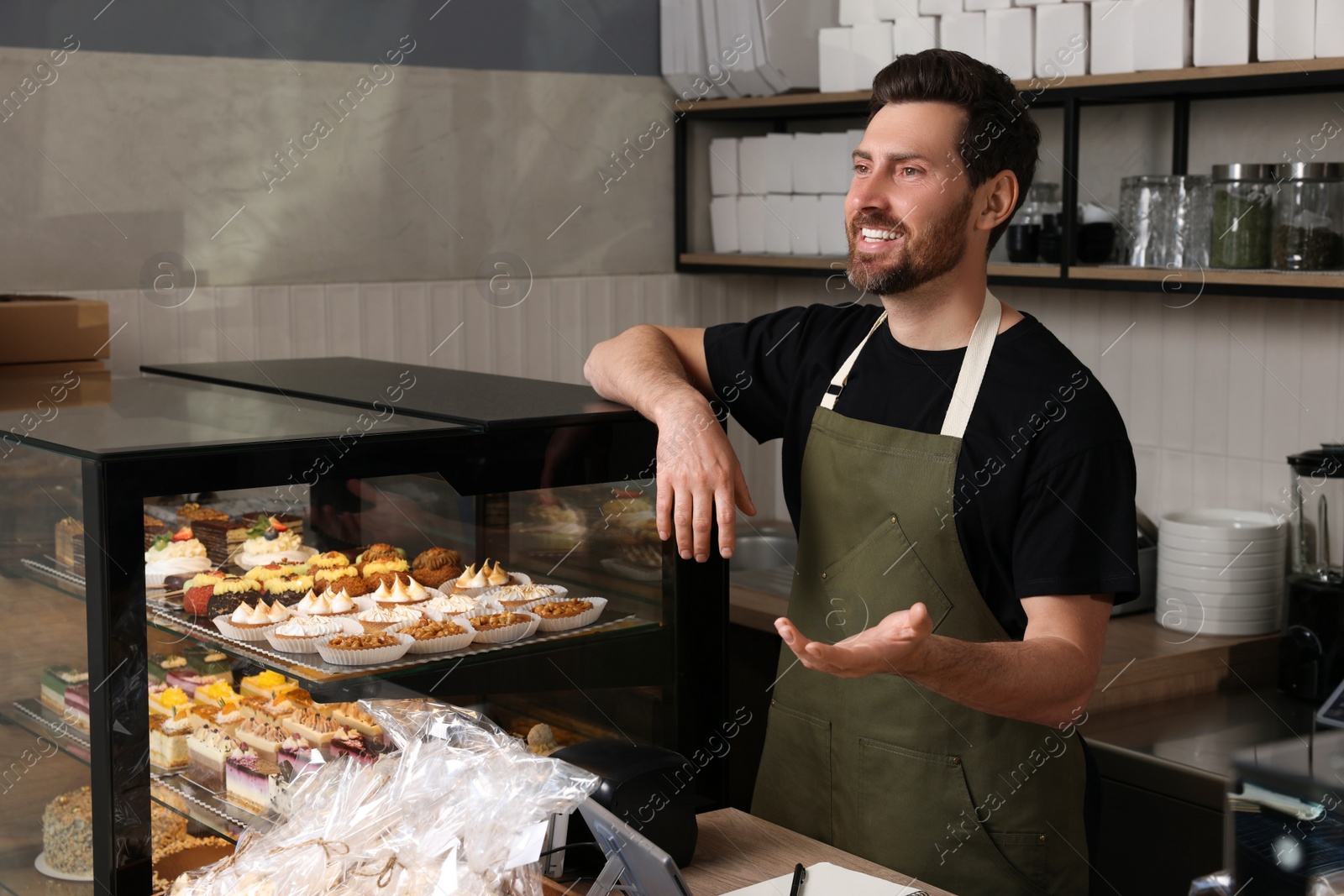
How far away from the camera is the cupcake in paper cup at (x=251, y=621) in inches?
54.5

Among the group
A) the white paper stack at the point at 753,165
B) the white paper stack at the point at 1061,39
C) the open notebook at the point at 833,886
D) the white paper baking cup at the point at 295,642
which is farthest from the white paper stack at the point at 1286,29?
the white paper baking cup at the point at 295,642

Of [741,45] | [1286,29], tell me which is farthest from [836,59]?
[1286,29]

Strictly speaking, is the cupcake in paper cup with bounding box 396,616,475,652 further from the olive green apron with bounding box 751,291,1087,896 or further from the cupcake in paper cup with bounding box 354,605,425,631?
the olive green apron with bounding box 751,291,1087,896

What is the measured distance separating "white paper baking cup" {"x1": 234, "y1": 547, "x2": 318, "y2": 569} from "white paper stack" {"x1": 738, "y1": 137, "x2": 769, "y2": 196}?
7.37ft

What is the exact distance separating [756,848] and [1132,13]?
1923 millimetres

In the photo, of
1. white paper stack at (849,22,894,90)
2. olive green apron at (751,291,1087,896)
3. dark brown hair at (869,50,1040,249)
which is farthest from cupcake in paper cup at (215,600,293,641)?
white paper stack at (849,22,894,90)

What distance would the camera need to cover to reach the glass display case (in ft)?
4.03

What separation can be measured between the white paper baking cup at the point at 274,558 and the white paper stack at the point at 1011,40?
1.88m

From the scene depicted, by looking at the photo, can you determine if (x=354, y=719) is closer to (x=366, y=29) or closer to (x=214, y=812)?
(x=214, y=812)

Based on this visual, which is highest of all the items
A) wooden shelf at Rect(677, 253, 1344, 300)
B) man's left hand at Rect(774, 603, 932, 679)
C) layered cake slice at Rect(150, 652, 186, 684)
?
wooden shelf at Rect(677, 253, 1344, 300)

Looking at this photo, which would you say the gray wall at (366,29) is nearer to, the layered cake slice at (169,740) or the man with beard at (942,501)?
the man with beard at (942,501)

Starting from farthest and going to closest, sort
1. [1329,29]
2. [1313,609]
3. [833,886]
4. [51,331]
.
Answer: [1313,609] < [1329,29] < [51,331] < [833,886]

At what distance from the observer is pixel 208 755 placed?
1434 millimetres

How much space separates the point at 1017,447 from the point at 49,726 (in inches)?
42.0
